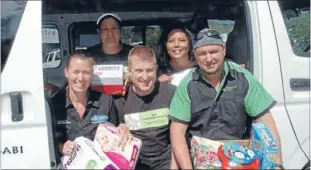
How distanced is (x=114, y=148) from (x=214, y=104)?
653 mm

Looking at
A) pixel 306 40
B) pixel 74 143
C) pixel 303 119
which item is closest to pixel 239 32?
pixel 306 40

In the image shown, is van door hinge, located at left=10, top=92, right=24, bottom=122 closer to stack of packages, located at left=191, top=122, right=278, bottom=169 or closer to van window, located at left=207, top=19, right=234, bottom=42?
stack of packages, located at left=191, top=122, right=278, bottom=169

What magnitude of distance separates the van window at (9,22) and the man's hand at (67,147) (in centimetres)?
60

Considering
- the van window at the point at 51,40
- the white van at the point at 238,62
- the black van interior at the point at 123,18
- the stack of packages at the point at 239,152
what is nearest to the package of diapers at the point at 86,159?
the white van at the point at 238,62

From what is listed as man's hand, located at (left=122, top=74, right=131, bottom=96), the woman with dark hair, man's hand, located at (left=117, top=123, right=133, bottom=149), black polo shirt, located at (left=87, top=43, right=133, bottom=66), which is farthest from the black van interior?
man's hand, located at (left=117, top=123, right=133, bottom=149)

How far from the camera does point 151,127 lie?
3.18m

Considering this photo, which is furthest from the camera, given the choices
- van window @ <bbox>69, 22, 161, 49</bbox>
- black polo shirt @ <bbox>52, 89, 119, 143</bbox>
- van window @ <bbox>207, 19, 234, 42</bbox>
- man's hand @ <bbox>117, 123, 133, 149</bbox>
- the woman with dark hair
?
van window @ <bbox>69, 22, 161, 49</bbox>

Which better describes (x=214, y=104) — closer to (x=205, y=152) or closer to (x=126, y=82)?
(x=205, y=152)

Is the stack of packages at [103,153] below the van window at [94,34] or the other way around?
below

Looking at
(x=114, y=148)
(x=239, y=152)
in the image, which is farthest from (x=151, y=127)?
(x=239, y=152)

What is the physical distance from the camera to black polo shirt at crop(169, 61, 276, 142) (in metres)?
3.08

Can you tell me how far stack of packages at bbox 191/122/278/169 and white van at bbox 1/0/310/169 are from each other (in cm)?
30

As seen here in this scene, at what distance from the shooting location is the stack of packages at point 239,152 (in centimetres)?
287

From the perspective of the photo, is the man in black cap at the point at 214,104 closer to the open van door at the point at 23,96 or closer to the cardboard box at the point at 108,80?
the cardboard box at the point at 108,80
